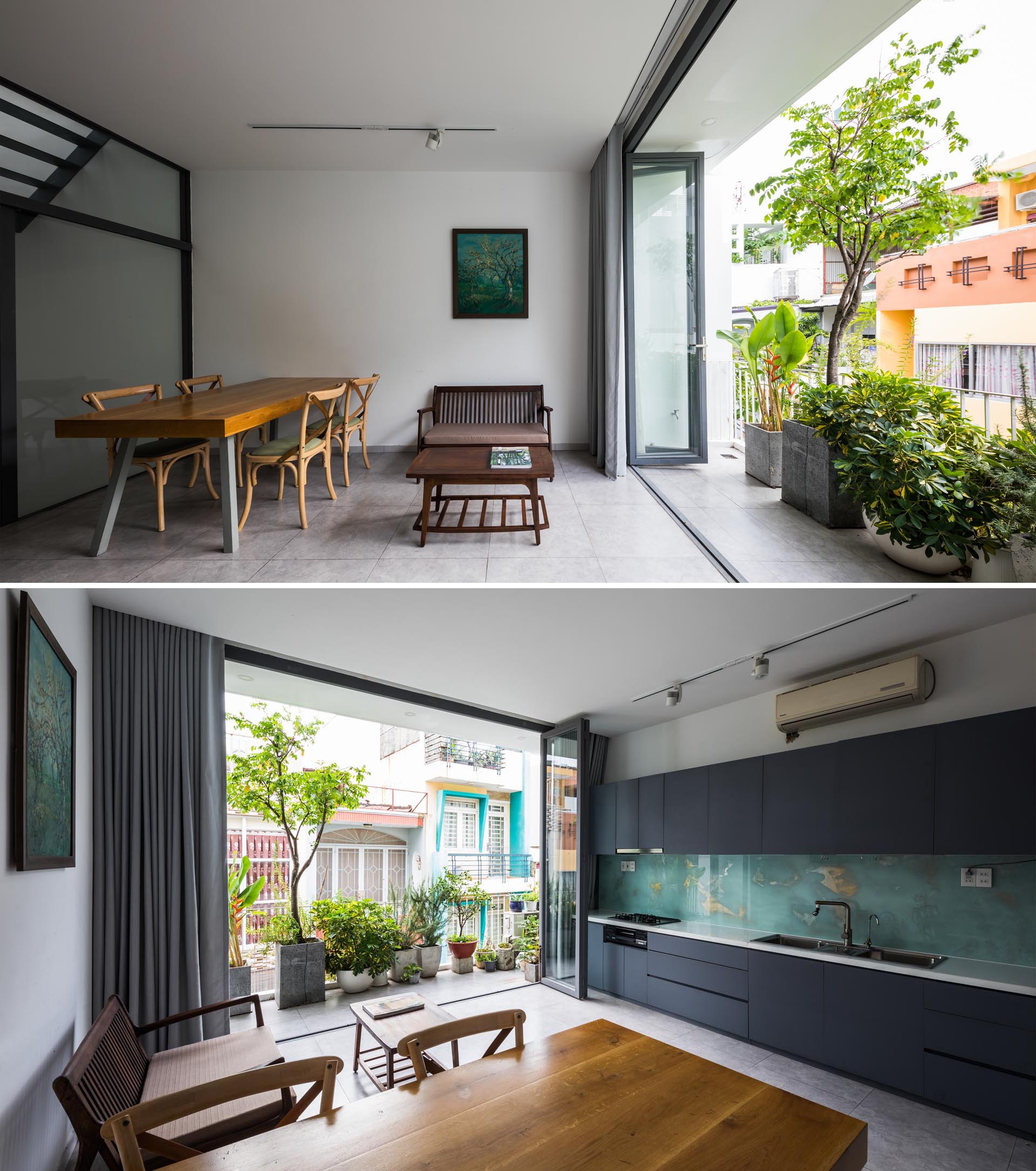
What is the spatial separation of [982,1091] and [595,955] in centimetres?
343

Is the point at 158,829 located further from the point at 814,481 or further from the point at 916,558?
the point at 814,481

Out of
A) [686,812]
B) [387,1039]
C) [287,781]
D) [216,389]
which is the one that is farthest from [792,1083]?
[216,389]

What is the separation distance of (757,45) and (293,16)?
2672mm

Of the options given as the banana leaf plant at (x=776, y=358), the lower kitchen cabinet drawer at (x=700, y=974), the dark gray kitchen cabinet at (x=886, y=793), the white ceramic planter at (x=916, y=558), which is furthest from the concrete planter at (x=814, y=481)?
the lower kitchen cabinet drawer at (x=700, y=974)

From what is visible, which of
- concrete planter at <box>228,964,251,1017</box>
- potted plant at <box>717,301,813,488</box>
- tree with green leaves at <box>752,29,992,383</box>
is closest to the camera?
concrete planter at <box>228,964,251,1017</box>

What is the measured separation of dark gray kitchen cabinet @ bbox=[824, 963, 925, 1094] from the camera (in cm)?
361

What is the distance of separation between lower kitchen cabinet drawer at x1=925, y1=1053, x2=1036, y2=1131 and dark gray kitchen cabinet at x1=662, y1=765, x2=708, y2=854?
1963mm

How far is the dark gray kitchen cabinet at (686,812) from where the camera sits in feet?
17.8

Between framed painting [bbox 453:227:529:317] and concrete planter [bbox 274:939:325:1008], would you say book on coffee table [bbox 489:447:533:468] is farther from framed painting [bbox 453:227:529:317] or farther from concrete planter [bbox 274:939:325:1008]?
concrete planter [bbox 274:939:325:1008]

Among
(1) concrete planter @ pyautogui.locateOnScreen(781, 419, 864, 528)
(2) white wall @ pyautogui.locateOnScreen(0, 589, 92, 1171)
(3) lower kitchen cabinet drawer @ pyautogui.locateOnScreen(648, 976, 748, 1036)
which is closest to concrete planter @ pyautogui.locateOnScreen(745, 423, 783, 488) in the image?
(1) concrete planter @ pyautogui.locateOnScreen(781, 419, 864, 528)

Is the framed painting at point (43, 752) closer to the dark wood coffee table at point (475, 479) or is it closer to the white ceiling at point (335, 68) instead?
the dark wood coffee table at point (475, 479)

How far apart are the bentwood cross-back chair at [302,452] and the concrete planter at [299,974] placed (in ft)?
10.8

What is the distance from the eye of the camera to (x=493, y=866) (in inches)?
426

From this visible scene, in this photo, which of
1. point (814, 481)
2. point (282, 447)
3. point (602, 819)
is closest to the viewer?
point (814, 481)
